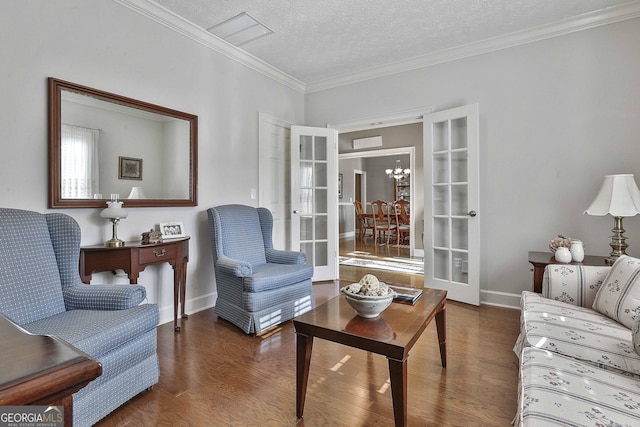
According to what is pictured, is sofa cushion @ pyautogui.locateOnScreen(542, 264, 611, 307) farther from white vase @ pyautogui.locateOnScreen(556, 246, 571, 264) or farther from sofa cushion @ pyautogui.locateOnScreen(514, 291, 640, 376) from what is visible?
white vase @ pyautogui.locateOnScreen(556, 246, 571, 264)

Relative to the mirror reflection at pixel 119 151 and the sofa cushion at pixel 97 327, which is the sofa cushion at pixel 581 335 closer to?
the sofa cushion at pixel 97 327

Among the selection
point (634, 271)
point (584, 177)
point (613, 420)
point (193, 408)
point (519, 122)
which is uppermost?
point (519, 122)

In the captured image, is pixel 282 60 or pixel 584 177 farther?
pixel 282 60

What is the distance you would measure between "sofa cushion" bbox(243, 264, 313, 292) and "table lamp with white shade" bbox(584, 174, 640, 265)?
2.39 m

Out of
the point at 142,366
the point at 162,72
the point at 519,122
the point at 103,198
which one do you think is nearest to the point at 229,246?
the point at 103,198

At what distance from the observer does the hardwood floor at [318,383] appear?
5.22ft

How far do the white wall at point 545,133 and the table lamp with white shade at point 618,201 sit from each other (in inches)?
17.0

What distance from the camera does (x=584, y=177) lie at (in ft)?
9.70

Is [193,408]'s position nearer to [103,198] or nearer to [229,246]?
[229,246]

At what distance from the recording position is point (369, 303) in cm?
158

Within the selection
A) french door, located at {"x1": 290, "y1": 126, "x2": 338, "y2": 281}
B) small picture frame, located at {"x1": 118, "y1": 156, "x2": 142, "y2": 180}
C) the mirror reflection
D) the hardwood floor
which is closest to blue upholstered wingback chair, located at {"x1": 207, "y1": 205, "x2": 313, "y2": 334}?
the hardwood floor

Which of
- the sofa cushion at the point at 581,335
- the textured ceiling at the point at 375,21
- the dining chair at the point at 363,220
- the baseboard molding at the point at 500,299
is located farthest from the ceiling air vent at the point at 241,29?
the dining chair at the point at 363,220

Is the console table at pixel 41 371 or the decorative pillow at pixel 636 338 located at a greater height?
the console table at pixel 41 371

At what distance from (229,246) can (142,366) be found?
1.34m
